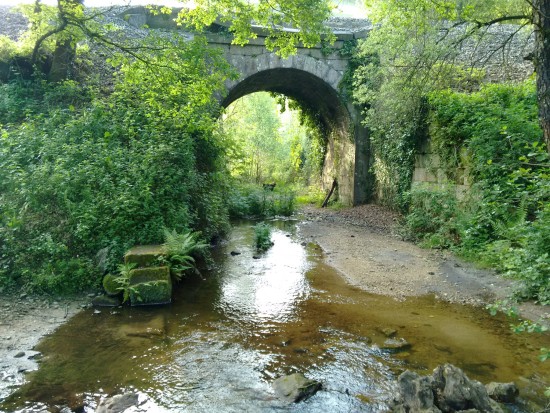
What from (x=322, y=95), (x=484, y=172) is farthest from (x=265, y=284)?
(x=322, y=95)

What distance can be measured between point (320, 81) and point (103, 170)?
9.27m

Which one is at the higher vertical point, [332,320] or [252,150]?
[252,150]

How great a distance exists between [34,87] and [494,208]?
35.4 ft

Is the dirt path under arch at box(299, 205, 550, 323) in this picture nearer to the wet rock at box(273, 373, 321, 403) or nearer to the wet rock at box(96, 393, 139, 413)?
the wet rock at box(273, 373, 321, 403)

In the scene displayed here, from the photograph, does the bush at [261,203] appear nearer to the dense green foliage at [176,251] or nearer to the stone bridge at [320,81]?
the stone bridge at [320,81]

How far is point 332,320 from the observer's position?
211 inches

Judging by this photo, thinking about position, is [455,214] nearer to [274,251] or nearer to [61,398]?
[274,251]

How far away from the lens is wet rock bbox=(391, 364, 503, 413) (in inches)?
125

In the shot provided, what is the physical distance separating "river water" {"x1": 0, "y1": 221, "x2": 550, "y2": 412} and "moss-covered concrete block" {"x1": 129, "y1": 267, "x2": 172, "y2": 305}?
7.3 inches

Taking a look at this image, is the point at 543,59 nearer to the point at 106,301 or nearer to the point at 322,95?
the point at 106,301

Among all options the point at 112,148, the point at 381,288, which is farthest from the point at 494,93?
the point at 112,148

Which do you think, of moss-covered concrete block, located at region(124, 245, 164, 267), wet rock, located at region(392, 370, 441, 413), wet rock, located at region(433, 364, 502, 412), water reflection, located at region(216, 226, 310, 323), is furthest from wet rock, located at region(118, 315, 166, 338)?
wet rock, located at region(433, 364, 502, 412)

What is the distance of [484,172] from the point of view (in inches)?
317

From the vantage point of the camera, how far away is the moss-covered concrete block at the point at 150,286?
590 centimetres
